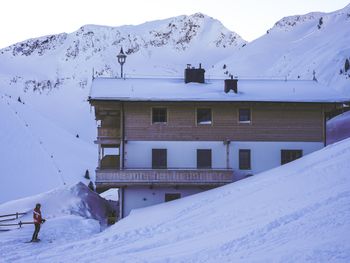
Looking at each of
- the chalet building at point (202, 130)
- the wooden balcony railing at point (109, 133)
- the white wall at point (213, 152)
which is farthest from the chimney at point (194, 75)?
the wooden balcony railing at point (109, 133)

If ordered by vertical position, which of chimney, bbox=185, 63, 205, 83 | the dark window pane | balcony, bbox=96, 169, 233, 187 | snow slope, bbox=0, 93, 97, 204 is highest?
chimney, bbox=185, 63, 205, 83

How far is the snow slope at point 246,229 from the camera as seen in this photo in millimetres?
13977

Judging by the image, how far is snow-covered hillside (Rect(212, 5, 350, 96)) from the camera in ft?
349

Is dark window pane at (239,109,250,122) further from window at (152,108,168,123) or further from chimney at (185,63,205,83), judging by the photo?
chimney at (185,63,205,83)

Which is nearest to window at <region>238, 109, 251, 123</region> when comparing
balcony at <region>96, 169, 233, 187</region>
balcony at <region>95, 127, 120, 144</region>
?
balcony at <region>96, 169, 233, 187</region>

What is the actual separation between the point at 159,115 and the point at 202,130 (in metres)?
2.80

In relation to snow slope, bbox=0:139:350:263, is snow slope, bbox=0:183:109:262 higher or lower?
lower

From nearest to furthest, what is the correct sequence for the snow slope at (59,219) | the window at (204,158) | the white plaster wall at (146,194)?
the snow slope at (59,219)
the white plaster wall at (146,194)
the window at (204,158)

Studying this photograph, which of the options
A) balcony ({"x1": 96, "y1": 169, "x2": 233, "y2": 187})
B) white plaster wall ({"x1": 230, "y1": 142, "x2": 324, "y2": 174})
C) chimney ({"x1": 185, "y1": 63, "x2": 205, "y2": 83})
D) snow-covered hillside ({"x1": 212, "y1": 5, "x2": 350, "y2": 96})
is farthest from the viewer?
snow-covered hillside ({"x1": 212, "y1": 5, "x2": 350, "y2": 96})

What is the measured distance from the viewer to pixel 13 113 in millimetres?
97000

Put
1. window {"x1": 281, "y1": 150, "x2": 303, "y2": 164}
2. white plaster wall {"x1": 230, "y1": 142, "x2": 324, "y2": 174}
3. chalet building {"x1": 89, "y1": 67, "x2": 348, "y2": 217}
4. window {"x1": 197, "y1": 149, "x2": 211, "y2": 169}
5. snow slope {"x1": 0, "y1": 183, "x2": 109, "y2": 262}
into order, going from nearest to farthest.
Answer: snow slope {"x1": 0, "y1": 183, "x2": 109, "y2": 262} < chalet building {"x1": 89, "y1": 67, "x2": 348, "y2": 217} < window {"x1": 197, "y1": 149, "x2": 211, "y2": 169} < white plaster wall {"x1": 230, "y1": 142, "x2": 324, "y2": 174} < window {"x1": 281, "y1": 150, "x2": 303, "y2": 164}

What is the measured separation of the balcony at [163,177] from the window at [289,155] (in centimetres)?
407

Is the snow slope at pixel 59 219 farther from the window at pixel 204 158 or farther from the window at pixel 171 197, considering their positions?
the window at pixel 204 158

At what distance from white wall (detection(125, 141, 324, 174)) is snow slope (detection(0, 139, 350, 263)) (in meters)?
6.60
